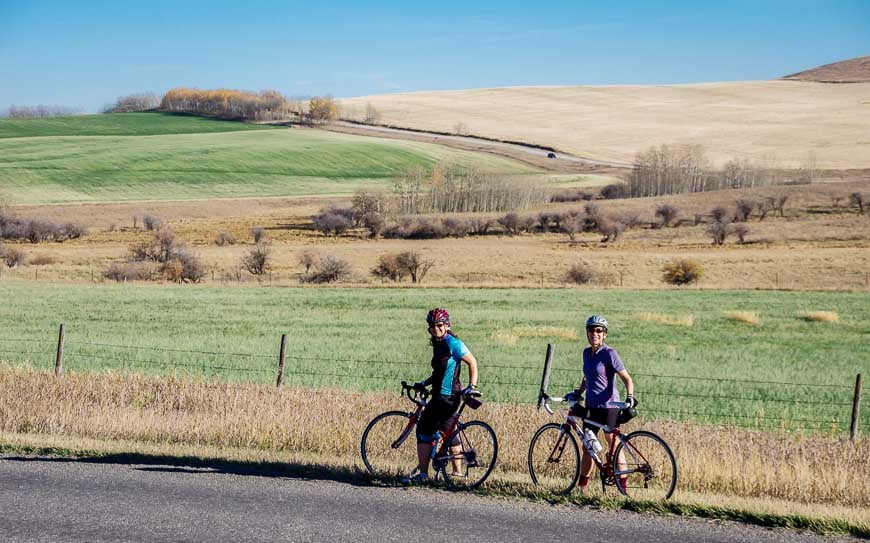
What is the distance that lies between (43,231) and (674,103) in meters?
125

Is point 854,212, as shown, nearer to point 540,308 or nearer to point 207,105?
point 540,308

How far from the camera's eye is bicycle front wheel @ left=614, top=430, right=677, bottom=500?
32.1 feet

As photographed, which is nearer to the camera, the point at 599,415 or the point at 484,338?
the point at 599,415

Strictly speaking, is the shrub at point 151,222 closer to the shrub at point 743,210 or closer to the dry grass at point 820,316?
the shrub at point 743,210

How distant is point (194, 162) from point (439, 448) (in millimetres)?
110095

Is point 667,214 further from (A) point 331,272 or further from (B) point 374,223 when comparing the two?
(A) point 331,272

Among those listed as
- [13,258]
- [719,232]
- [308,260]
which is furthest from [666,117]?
[13,258]

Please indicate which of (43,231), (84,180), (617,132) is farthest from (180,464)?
(617,132)

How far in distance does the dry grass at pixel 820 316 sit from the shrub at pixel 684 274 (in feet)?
54.1

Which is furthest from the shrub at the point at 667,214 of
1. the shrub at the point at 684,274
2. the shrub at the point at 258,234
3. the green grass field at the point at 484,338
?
the green grass field at the point at 484,338

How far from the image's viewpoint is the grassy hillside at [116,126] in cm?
14148

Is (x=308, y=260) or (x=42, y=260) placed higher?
(x=308, y=260)

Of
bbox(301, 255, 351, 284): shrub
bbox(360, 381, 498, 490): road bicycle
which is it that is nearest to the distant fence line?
bbox(301, 255, 351, 284): shrub

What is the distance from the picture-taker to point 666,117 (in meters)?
155
